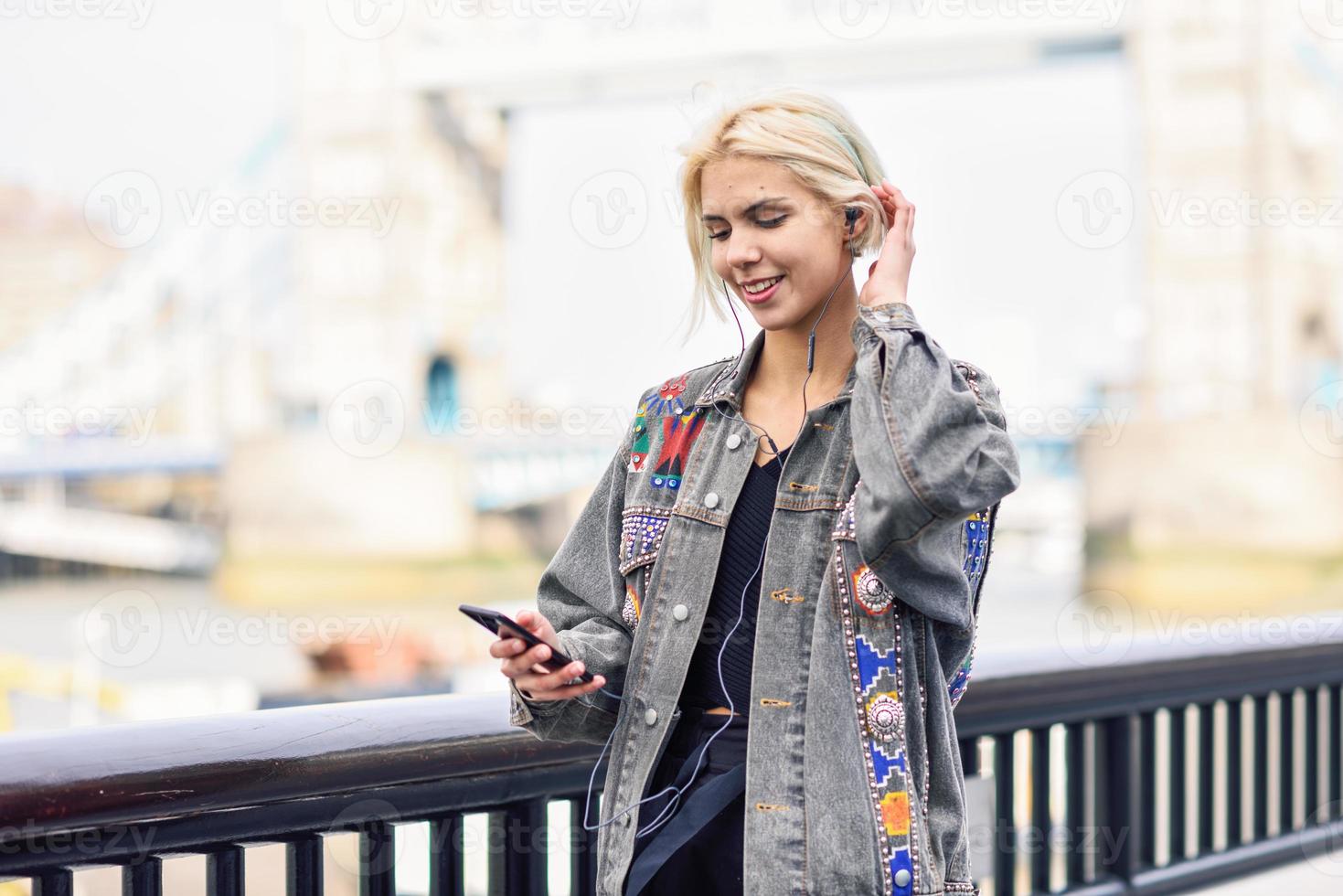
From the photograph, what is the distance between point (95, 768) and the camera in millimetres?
1605

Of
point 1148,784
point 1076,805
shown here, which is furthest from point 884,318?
point 1148,784

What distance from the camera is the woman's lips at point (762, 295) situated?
5.20 ft

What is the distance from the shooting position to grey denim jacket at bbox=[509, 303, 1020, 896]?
145 centimetres

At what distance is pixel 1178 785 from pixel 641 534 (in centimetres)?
206

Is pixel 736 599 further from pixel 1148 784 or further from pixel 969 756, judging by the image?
pixel 1148 784

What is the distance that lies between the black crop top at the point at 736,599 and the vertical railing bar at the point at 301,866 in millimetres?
561

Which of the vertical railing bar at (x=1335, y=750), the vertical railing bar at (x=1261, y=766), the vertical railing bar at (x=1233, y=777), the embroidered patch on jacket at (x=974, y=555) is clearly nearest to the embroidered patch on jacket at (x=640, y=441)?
the embroidered patch on jacket at (x=974, y=555)

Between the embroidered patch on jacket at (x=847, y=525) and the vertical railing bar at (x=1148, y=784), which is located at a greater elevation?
the embroidered patch on jacket at (x=847, y=525)

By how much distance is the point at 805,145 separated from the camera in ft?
5.08

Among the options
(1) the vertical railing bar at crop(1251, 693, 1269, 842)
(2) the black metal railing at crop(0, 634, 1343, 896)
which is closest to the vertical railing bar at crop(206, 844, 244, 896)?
(2) the black metal railing at crop(0, 634, 1343, 896)

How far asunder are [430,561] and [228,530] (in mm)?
5115

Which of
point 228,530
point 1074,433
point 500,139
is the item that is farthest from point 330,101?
point 1074,433

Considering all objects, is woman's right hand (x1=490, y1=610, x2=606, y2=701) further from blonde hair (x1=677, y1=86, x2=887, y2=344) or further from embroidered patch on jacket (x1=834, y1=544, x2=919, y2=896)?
blonde hair (x1=677, y1=86, x2=887, y2=344)

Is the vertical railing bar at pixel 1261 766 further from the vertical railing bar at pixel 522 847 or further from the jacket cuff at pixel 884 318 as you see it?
the jacket cuff at pixel 884 318
